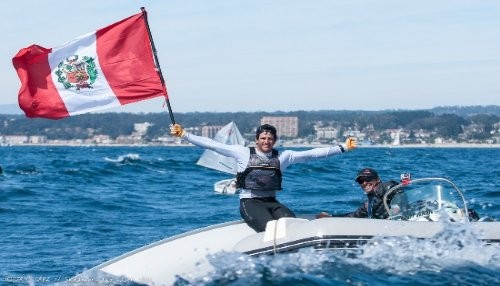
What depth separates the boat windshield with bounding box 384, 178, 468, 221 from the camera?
10534mm

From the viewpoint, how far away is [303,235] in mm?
9766

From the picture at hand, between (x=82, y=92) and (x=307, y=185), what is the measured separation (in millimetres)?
21798

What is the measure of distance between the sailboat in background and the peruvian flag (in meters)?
14.4

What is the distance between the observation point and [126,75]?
37.8ft

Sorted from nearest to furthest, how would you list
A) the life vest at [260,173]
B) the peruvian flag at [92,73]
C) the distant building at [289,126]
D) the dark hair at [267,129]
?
the dark hair at [267,129]
the life vest at [260,173]
the peruvian flag at [92,73]
the distant building at [289,126]

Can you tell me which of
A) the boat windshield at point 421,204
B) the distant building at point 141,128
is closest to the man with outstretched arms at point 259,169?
the boat windshield at point 421,204

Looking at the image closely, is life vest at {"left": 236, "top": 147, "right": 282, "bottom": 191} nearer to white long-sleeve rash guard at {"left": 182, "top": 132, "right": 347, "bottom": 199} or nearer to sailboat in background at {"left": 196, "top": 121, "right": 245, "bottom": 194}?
white long-sleeve rash guard at {"left": 182, "top": 132, "right": 347, "bottom": 199}

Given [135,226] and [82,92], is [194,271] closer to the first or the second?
[82,92]

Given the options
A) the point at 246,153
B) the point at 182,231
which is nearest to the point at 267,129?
the point at 246,153

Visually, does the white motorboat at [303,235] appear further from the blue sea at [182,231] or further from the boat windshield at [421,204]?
the blue sea at [182,231]

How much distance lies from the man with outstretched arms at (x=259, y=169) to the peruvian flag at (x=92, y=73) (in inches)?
47.0

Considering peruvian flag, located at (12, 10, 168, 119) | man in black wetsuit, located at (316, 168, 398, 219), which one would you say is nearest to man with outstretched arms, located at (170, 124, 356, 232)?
man in black wetsuit, located at (316, 168, 398, 219)

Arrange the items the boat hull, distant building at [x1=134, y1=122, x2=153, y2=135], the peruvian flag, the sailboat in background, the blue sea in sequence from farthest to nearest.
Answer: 1. distant building at [x1=134, y1=122, x2=153, y2=135]
2. the sailboat in background
3. the peruvian flag
4. the boat hull
5. the blue sea

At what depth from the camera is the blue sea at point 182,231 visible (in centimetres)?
929
